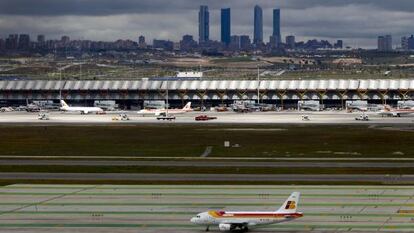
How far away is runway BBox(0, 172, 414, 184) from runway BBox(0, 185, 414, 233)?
5257mm

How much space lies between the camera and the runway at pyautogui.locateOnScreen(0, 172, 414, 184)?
3302 inches

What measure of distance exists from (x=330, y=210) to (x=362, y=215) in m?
2.77

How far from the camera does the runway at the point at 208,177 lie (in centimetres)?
8388

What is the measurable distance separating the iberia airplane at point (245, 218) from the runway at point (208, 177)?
23.0 metres

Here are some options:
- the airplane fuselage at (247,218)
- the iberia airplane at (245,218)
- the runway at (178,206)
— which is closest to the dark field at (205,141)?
the runway at (178,206)

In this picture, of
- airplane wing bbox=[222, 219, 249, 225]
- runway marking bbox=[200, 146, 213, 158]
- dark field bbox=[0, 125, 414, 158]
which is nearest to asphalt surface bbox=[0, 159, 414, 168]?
runway marking bbox=[200, 146, 213, 158]

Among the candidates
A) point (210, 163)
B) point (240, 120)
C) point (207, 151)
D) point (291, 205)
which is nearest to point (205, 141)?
point (207, 151)

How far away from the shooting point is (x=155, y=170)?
92750 mm

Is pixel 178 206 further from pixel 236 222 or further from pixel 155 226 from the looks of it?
pixel 236 222

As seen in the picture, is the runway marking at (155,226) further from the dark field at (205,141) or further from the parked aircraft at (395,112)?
the parked aircraft at (395,112)

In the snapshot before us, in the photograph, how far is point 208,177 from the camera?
8631 cm

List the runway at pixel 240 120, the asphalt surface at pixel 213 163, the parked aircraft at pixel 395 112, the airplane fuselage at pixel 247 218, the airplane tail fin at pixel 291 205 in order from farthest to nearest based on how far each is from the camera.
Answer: the parked aircraft at pixel 395 112 → the runway at pixel 240 120 → the asphalt surface at pixel 213 163 → the airplane tail fin at pixel 291 205 → the airplane fuselage at pixel 247 218

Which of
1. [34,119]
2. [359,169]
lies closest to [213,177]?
[359,169]

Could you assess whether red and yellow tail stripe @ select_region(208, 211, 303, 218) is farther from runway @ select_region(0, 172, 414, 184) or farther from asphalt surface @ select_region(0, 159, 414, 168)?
asphalt surface @ select_region(0, 159, 414, 168)
